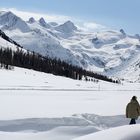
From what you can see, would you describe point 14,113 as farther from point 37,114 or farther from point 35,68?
point 35,68

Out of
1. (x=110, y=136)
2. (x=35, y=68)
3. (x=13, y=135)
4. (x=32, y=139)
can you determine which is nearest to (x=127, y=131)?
(x=110, y=136)

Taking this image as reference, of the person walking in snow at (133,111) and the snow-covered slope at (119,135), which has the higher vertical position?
the snow-covered slope at (119,135)

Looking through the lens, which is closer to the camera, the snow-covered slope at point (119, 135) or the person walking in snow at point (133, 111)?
the snow-covered slope at point (119, 135)

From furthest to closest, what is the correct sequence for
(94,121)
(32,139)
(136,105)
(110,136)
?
(94,121) → (136,105) → (32,139) → (110,136)

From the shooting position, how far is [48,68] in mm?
190375

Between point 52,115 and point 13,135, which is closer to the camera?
point 13,135

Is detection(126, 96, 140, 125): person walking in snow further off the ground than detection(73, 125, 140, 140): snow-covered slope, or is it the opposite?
detection(73, 125, 140, 140): snow-covered slope

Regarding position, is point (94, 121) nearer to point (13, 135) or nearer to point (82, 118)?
point (82, 118)

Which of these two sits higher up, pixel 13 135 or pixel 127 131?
pixel 127 131

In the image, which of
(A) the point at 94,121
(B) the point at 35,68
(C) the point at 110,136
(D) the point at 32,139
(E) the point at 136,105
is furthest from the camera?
(B) the point at 35,68

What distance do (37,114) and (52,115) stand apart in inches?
36.3

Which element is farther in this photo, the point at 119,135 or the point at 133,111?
the point at 133,111

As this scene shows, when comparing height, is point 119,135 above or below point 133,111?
above

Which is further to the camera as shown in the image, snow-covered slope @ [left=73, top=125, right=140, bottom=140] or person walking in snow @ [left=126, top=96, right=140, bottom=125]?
person walking in snow @ [left=126, top=96, right=140, bottom=125]
